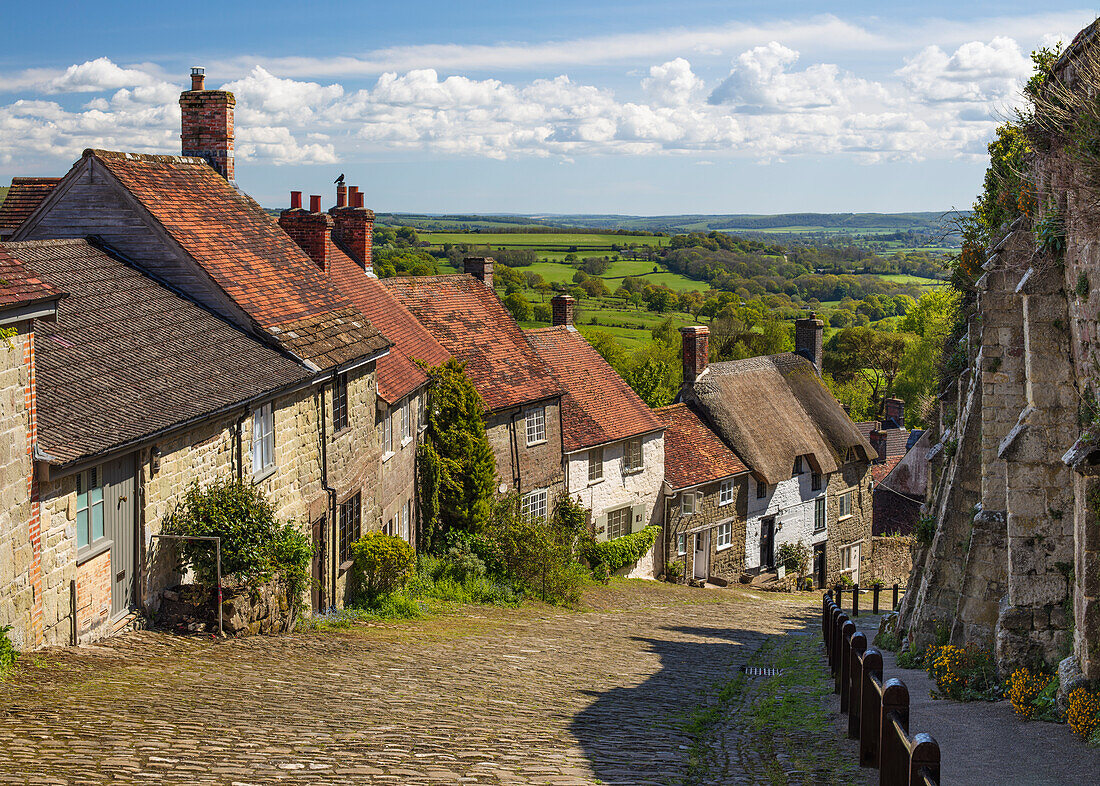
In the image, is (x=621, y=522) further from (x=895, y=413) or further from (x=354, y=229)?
(x=895, y=413)

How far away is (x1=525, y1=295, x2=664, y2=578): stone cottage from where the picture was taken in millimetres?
30797

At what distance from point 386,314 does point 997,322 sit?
1475 cm

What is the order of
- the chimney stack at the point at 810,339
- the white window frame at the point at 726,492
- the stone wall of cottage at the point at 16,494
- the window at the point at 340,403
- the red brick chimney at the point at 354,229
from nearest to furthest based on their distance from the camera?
the stone wall of cottage at the point at 16,494 < the window at the point at 340,403 < the red brick chimney at the point at 354,229 < the white window frame at the point at 726,492 < the chimney stack at the point at 810,339

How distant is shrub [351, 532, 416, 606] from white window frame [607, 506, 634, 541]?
1379 centimetres

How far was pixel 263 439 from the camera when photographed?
597 inches

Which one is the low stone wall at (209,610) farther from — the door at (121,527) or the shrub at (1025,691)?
the shrub at (1025,691)

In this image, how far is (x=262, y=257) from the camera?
18.5 m

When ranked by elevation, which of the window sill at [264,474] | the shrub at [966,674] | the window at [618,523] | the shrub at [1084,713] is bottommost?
the window at [618,523]

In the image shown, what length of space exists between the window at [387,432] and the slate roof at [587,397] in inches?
369

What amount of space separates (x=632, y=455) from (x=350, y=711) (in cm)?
2338

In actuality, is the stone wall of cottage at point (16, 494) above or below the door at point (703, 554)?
above

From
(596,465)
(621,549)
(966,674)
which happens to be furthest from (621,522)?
(966,674)

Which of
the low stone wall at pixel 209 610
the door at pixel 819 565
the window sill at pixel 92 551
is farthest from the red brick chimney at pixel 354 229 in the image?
the door at pixel 819 565

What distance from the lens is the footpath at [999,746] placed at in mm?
8766
